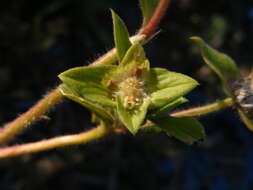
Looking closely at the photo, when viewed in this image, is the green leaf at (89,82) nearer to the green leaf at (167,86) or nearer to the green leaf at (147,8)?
the green leaf at (167,86)

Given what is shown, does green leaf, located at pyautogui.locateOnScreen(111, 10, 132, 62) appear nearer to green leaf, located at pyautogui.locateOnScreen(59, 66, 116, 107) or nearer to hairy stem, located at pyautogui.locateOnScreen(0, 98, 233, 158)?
green leaf, located at pyautogui.locateOnScreen(59, 66, 116, 107)

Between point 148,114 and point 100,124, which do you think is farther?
point 100,124

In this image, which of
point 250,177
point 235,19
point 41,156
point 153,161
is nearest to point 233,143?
point 250,177

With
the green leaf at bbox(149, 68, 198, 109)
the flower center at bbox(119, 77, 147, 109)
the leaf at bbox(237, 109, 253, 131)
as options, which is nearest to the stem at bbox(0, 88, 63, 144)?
the flower center at bbox(119, 77, 147, 109)

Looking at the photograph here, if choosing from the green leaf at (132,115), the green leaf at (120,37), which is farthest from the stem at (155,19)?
the green leaf at (132,115)

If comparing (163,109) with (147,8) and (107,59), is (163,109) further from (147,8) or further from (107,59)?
(147,8)

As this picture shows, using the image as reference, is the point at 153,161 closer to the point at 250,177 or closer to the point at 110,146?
the point at 110,146
